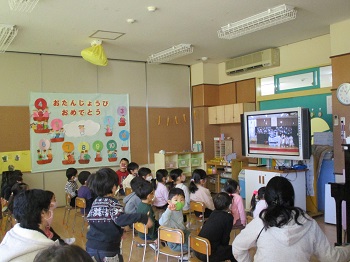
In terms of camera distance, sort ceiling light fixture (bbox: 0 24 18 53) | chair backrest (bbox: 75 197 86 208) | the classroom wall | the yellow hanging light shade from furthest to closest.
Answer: the classroom wall → the yellow hanging light shade → ceiling light fixture (bbox: 0 24 18 53) → chair backrest (bbox: 75 197 86 208)

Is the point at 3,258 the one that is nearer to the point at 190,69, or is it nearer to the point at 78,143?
the point at 78,143

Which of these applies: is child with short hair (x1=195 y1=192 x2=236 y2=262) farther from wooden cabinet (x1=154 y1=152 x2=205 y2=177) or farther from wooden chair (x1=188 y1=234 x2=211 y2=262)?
wooden cabinet (x1=154 y1=152 x2=205 y2=177)

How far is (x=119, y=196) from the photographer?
580 cm

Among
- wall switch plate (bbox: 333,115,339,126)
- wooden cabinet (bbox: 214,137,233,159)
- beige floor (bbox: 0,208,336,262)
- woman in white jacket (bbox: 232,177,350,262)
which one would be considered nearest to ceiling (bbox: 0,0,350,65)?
wall switch plate (bbox: 333,115,339,126)

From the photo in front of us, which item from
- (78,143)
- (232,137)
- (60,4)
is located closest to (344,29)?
(232,137)

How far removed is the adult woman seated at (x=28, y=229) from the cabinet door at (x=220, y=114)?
6078 mm

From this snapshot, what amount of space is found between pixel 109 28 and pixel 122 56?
6.18 feet

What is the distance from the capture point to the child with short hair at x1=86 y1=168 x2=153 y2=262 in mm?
2363

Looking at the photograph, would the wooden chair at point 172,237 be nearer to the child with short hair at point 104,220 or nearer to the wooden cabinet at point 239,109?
the child with short hair at point 104,220

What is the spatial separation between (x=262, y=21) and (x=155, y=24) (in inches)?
61.8

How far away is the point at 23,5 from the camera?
3918 millimetres

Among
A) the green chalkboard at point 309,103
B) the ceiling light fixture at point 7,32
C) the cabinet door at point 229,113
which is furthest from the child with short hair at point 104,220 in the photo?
the cabinet door at point 229,113

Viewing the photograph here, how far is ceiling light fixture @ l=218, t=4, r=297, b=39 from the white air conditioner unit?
1.75 m

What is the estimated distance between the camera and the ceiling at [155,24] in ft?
14.4
